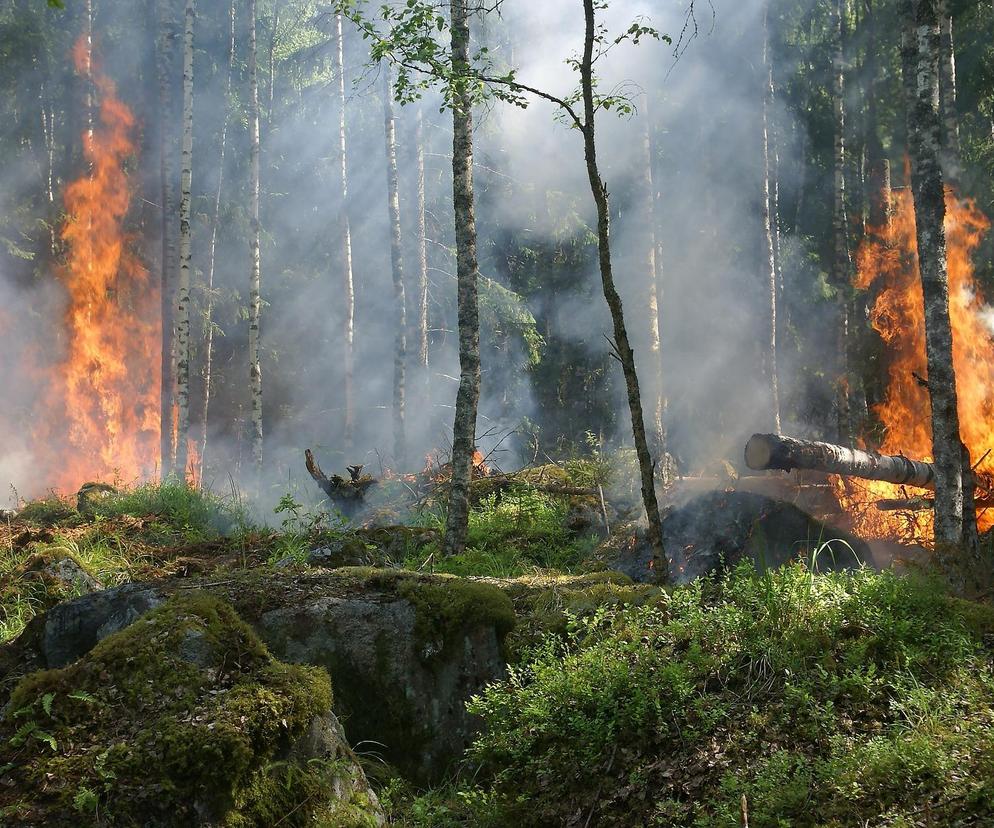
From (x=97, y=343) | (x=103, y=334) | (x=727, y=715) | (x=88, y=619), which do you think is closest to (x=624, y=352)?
(x=727, y=715)

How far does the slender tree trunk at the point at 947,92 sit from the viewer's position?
45.1ft

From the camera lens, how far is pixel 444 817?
4.23 meters

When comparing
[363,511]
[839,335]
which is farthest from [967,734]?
[839,335]

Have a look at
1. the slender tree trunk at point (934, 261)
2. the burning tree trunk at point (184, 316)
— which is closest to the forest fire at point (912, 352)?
the slender tree trunk at point (934, 261)

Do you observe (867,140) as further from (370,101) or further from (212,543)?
(212,543)

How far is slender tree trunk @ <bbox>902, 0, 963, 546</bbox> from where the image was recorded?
794cm

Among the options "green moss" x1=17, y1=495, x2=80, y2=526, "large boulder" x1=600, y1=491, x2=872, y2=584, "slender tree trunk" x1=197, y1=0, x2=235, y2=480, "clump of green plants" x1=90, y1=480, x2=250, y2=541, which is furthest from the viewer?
"slender tree trunk" x1=197, y1=0, x2=235, y2=480

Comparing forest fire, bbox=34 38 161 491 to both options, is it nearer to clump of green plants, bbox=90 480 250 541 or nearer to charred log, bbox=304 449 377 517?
clump of green plants, bbox=90 480 250 541

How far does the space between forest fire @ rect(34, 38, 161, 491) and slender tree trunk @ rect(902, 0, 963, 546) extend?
19980 millimetres

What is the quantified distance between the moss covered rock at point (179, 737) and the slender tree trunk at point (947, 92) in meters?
14.4

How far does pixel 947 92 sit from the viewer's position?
46.0 ft

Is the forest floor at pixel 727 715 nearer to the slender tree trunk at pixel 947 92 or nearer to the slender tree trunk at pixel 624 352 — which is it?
the slender tree trunk at pixel 624 352

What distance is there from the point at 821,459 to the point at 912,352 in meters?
10.1

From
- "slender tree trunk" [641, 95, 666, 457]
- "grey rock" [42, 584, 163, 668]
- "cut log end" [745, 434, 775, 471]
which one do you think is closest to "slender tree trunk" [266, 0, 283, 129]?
"slender tree trunk" [641, 95, 666, 457]
